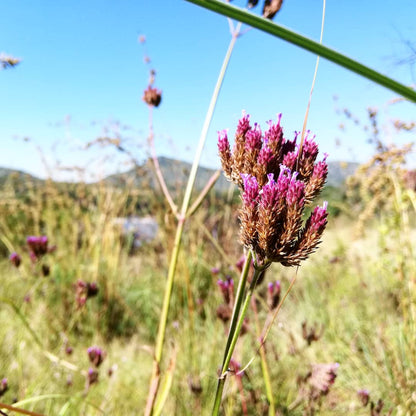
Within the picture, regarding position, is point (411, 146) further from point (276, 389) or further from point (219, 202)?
point (219, 202)

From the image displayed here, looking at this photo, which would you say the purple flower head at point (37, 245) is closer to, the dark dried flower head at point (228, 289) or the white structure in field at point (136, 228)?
the dark dried flower head at point (228, 289)

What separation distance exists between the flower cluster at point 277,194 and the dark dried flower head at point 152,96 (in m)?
0.72

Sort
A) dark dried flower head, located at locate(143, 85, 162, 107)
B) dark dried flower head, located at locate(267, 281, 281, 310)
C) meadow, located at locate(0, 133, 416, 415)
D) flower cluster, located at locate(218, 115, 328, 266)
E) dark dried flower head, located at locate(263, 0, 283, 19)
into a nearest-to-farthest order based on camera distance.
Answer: flower cluster, located at locate(218, 115, 328, 266), dark dried flower head, located at locate(263, 0, 283, 19), dark dried flower head, located at locate(143, 85, 162, 107), dark dried flower head, located at locate(267, 281, 281, 310), meadow, located at locate(0, 133, 416, 415)

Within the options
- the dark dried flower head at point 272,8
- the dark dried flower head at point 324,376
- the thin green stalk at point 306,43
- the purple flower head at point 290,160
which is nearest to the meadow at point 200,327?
the dark dried flower head at point 324,376

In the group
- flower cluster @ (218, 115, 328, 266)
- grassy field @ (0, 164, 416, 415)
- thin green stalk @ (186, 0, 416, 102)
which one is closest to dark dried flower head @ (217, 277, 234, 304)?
A: grassy field @ (0, 164, 416, 415)

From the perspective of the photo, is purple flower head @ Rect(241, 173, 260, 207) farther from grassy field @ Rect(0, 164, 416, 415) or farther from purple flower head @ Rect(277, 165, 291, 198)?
grassy field @ Rect(0, 164, 416, 415)

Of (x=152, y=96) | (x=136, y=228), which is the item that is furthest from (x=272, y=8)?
(x=136, y=228)

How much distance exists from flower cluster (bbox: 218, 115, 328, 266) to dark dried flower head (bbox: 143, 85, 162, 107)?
2.37 ft

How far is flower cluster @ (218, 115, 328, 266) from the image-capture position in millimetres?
652

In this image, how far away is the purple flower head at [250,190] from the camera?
2.23 ft

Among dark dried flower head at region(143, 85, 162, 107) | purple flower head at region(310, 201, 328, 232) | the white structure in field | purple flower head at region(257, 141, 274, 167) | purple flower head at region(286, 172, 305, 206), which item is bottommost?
the white structure in field

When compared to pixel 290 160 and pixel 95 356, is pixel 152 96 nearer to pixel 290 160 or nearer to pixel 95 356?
pixel 290 160

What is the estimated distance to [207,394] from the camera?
2.10m

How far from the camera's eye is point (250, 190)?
27.0 inches
